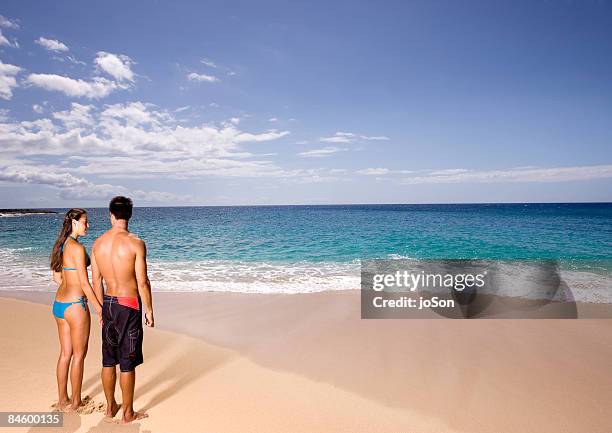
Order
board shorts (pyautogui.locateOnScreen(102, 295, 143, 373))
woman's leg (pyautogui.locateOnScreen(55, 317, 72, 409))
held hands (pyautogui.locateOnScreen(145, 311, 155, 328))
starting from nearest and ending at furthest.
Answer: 1. board shorts (pyautogui.locateOnScreen(102, 295, 143, 373))
2. held hands (pyautogui.locateOnScreen(145, 311, 155, 328))
3. woman's leg (pyautogui.locateOnScreen(55, 317, 72, 409))

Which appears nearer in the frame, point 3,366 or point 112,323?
point 112,323

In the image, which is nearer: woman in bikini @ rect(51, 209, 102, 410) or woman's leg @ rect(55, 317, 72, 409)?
woman in bikini @ rect(51, 209, 102, 410)

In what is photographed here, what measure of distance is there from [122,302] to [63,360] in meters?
1.18

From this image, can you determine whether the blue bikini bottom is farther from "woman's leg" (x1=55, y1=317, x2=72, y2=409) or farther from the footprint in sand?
the footprint in sand

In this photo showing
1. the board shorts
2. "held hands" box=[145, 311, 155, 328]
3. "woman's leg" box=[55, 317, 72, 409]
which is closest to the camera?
the board shorts

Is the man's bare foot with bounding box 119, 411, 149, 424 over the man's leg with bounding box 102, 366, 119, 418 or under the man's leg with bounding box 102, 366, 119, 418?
under


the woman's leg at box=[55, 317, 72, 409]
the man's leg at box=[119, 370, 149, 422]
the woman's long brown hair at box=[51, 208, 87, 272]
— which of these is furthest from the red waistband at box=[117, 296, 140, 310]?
the woman's long brown hair at box=[51, 208, 87, 272]

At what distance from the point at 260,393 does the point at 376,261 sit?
44.0 ft

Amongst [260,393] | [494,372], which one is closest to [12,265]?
[260,393]

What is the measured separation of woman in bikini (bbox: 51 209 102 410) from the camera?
359cm

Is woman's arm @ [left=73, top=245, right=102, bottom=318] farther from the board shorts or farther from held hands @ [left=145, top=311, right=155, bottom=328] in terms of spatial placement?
held hands @ [left=145, top=311, right=155, bottom=328]

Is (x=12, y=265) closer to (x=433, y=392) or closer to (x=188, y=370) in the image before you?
(x=188, y=370)

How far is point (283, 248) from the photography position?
71.0 feet

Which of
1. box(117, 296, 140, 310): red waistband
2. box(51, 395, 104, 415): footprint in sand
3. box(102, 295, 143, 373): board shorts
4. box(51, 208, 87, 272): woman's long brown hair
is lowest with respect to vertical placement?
box(51, 395, 104, 415): footprint in sand
